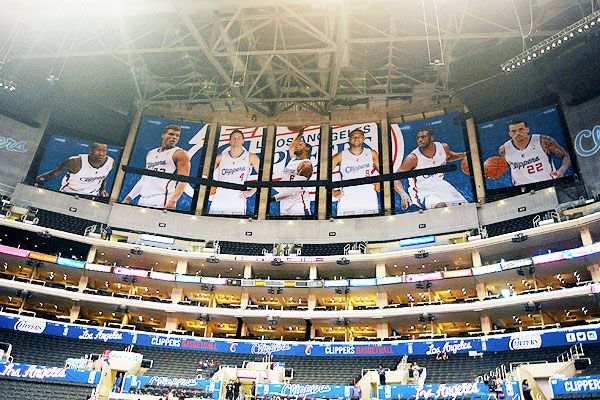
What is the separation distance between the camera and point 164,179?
4450 centimetres

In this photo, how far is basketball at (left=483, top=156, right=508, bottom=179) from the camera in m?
39.3

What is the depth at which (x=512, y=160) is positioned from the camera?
39031mm

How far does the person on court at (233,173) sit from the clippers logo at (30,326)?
1636 centimetres

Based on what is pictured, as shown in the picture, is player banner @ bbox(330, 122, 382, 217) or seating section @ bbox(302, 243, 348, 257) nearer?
seating section @ bbox(302, 243, 348, 257)

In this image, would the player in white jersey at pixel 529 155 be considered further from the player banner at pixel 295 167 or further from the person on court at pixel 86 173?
the person on court at pixel 86 173

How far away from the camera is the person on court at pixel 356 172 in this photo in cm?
4272

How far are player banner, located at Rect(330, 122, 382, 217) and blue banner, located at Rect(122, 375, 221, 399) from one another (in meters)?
20.4

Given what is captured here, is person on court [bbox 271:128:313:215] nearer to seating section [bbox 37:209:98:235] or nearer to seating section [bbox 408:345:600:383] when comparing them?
seating section [bbox 37:209:98:235]

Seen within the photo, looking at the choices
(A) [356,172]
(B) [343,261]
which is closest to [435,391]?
(B) [343,261]

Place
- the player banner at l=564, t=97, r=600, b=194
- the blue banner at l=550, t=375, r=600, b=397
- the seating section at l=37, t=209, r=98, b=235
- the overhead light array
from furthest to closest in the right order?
the seating section at l=37, t=209, r=98, b=235 < the player banner at l=564, t=97, r=600, b=194 < the overhead light array < the blue banner at l=550, t=375, r=600, b=397

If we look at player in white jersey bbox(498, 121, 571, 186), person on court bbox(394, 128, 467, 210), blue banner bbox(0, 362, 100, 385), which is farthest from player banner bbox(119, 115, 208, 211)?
player in white jersey bbox(498, 121, 571, 186)

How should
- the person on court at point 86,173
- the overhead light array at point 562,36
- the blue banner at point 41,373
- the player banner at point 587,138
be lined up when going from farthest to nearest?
1. the person on court at point 86,173
2. the player banner at point 587,138
3. the blue banner at point 41,373
4. the overhead light array at point 562,36

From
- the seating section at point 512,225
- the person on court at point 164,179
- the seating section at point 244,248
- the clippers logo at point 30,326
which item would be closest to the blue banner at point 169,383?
the clippers logo at point 30,326

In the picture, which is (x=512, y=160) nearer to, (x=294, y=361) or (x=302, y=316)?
(x=302, y=316)
